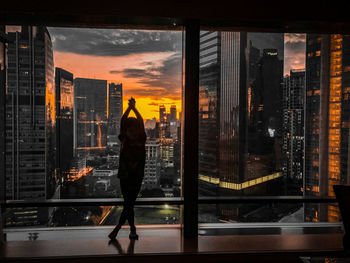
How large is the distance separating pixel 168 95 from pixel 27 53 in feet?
6.61

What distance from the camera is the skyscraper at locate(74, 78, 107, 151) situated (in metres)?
2.87

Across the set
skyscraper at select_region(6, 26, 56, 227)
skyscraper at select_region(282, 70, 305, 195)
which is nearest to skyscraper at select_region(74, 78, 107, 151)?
skyscraper at select_region(6, 26, 56, 227)

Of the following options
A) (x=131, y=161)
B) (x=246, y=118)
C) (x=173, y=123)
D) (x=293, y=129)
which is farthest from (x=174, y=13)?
(x=293, y=129)

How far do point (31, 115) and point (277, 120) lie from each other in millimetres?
3422

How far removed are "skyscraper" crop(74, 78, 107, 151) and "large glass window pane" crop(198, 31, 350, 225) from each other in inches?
57.1

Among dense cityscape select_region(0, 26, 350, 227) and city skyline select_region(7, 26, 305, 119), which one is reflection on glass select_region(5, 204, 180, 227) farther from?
city skyline select_region(7, 26, 305, 119)

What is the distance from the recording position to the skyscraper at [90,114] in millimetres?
2867

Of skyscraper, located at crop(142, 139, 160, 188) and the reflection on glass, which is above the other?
skyscraper, located at crop(142, 139, 160, 188)

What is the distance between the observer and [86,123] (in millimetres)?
2891

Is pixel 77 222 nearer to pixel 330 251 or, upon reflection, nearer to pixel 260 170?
pixel 260 170

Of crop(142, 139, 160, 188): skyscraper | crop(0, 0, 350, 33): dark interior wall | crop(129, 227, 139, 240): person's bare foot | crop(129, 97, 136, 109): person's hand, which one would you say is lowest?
crop(129, 227, 139, 240): person's bare foot

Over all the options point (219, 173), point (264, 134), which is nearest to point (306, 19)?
point (264, 134)

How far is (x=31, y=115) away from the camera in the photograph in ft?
9.37

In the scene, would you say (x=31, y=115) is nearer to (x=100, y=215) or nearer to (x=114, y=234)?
(x=100, y=215)
